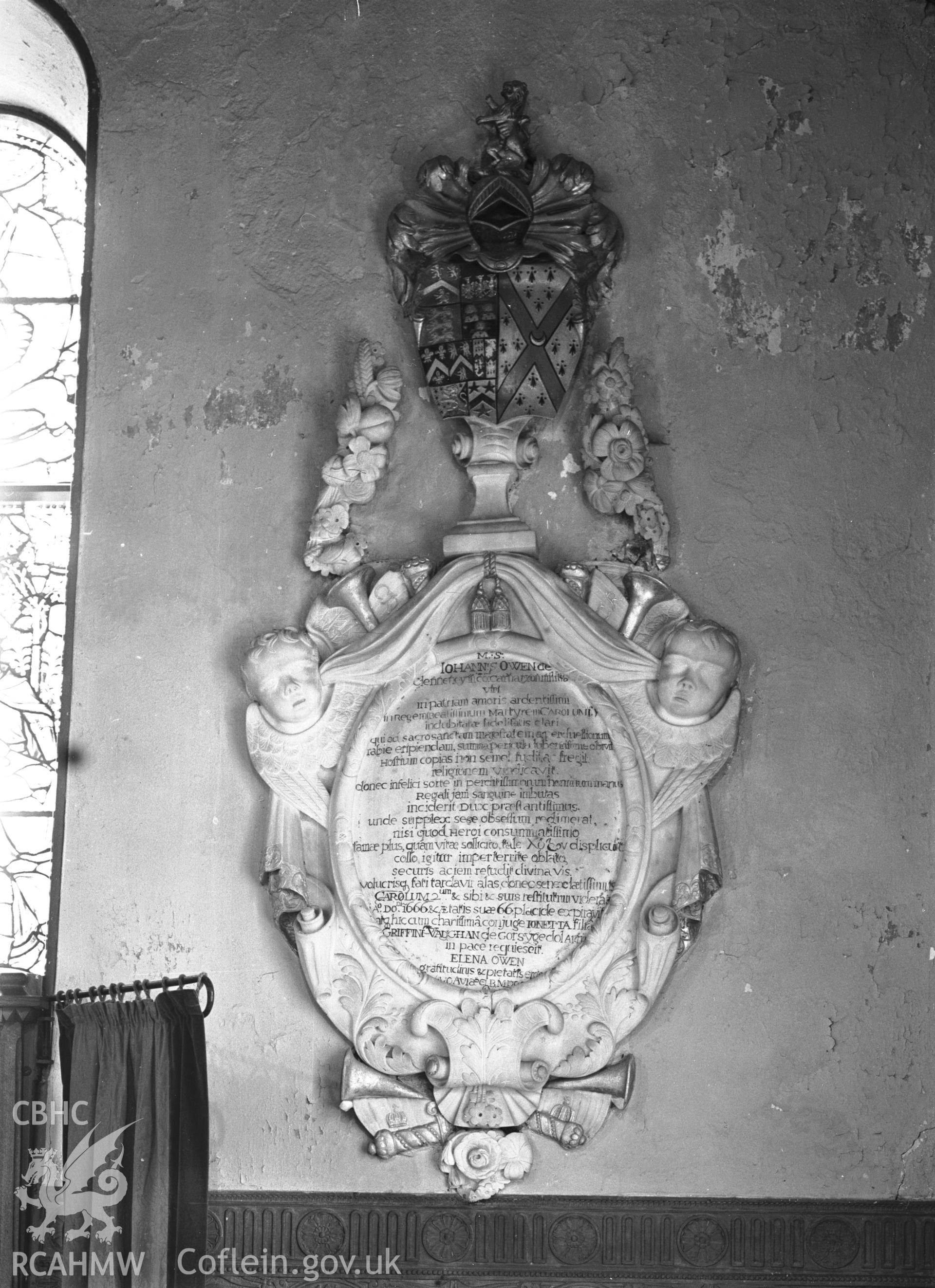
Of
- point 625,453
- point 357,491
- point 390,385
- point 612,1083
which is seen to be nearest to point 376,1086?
point 612,1083

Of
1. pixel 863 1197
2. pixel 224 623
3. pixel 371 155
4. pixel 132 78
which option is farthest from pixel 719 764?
pixel 132 78

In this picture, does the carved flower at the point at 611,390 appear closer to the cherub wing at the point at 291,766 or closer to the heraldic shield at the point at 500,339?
the heraldic shield at the point at 500,339

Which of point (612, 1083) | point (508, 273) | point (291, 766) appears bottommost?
point (612, 1083)

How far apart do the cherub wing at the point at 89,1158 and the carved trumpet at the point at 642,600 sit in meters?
1.75

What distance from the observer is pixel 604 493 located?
440 centimetres

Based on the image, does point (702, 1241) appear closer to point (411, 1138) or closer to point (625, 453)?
point (411, 1138)

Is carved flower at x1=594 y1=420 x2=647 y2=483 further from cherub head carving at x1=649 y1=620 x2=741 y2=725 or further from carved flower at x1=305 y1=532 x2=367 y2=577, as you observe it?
carved flower at x1=305 y1=532 x2=367 y2=577

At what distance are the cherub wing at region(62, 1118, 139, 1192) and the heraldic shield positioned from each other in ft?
6.83

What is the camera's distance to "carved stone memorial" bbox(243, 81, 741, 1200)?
4.14 metres

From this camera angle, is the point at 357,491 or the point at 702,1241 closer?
the point at 702,1241

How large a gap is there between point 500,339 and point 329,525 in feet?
2.29

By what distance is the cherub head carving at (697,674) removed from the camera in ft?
13.8

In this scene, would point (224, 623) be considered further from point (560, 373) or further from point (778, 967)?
point (778, 967)

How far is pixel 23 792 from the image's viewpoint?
16.6 feet
